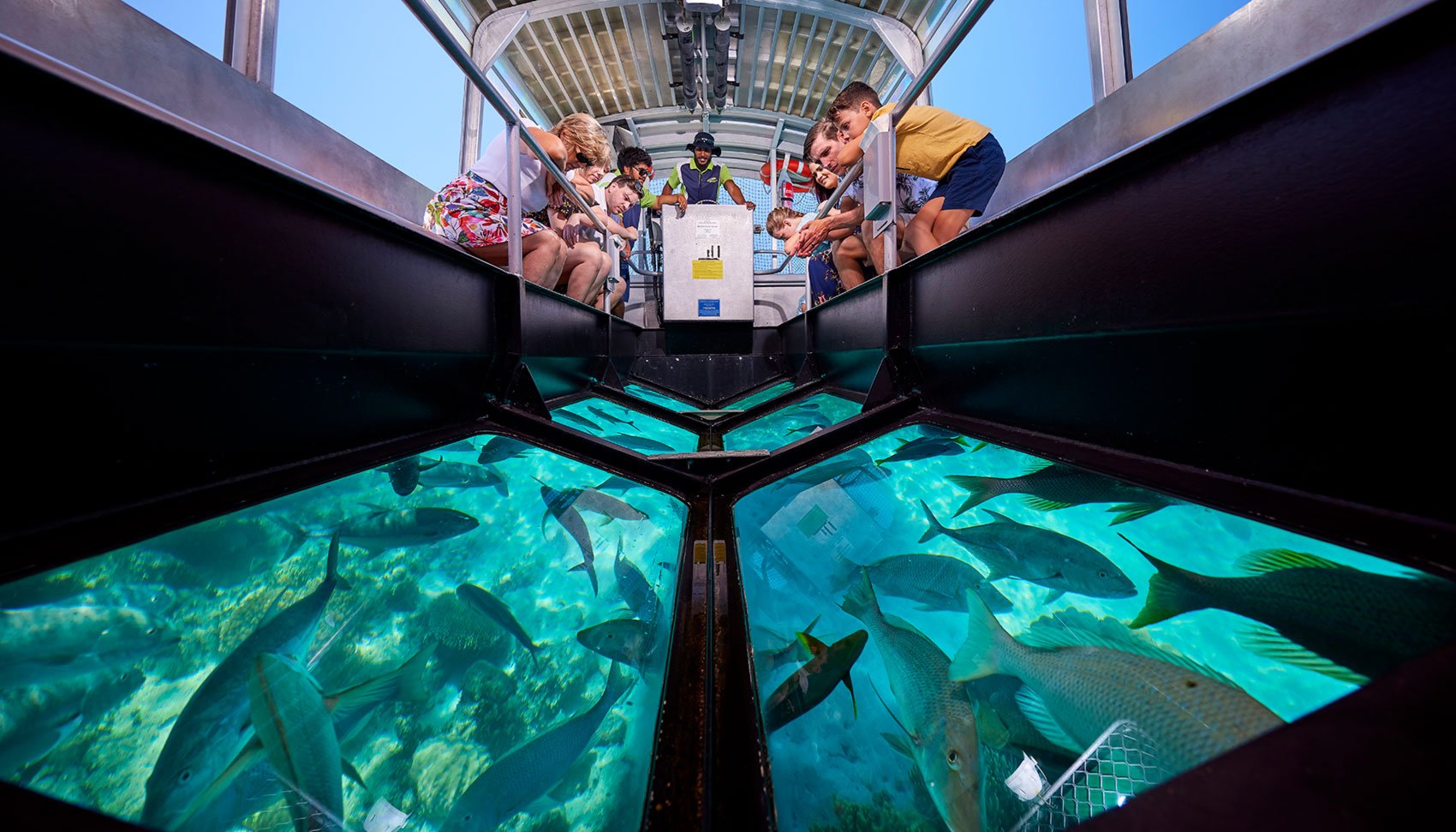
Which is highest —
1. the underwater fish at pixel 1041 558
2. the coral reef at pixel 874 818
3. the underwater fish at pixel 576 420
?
the underwater fish at pixel 576 420

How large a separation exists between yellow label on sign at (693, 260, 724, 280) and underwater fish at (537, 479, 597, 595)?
4136 millimetres

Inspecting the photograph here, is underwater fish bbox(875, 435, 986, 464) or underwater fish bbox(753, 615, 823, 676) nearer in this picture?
underwater fish bbox(753, 615, 823, 676)

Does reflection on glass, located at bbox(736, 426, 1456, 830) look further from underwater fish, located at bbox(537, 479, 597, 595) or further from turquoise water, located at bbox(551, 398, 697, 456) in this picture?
turquoise water, located at bbox(551, 398, 697, 456)

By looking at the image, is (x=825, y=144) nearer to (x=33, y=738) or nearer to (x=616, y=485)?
(x=616, y=485)

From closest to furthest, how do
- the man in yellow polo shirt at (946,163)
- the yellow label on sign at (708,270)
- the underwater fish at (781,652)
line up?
1. the underwater fish at (781,652)
2. the man in yellow polo shirt at (946,163)
3. the yellow label on sign at (708,270)

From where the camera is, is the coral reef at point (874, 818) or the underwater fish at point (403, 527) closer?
the coral reef at point (874, 818)

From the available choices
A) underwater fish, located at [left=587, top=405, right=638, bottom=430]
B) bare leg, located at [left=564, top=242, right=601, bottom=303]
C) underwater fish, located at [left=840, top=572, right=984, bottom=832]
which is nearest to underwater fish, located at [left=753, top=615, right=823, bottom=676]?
underwater fish, located at [left=840, top=572, right=984, bottom=832]

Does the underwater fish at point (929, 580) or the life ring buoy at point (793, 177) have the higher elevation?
the life ring buoy at point (793, 177)

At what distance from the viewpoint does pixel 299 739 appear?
627 millimetres

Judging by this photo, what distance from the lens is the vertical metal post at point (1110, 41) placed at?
295 cm

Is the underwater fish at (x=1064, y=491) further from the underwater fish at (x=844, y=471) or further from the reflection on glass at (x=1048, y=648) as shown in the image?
the underwater fish at (x=844, y=471)

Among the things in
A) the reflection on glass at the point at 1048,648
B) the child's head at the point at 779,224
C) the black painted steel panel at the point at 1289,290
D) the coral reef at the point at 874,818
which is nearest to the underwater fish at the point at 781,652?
the reflection on glass at the point at 1048,648

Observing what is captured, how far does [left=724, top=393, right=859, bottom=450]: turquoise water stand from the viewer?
7.40ft

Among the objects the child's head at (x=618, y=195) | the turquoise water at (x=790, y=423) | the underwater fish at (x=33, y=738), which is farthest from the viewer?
the child's head at (x=618, y=195)
